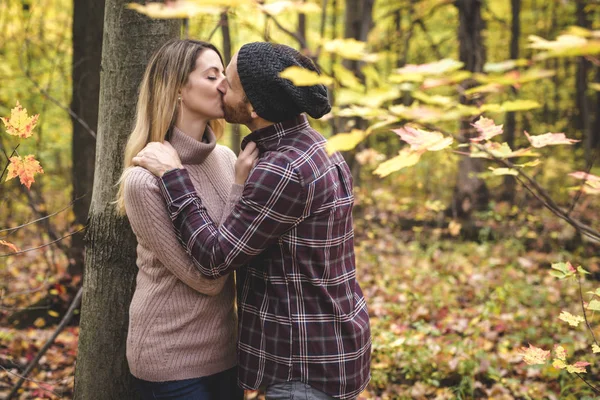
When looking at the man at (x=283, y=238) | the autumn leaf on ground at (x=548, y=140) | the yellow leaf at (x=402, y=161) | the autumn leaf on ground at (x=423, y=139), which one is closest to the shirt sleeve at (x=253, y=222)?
the man at (x=283, y=238)

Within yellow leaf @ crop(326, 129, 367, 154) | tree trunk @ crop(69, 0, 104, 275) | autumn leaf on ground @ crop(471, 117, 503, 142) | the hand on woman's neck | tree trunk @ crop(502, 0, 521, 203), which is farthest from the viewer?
tree trunk @ crop(502, 0, 521, 203)

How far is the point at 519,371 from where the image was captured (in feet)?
12.2

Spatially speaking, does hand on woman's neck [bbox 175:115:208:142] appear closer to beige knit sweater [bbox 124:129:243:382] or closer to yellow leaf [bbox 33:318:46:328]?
beige knit sweater [bbox 124:129:243:382]

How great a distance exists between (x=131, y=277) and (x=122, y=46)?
1.17 m

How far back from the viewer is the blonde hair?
84.2 inches

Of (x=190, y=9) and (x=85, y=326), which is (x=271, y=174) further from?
(x=85, y=326)

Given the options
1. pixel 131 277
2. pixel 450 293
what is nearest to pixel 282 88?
pixel 131 277

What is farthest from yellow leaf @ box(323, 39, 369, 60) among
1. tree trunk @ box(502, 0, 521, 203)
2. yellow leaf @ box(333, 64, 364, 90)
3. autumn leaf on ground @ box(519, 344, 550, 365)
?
tree trunk @ box(502, 0, 521, 203)

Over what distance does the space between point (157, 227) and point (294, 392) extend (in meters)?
0.87

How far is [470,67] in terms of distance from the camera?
7.61 meters

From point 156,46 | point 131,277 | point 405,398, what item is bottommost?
point 405,398

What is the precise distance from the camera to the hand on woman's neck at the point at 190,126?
219cm

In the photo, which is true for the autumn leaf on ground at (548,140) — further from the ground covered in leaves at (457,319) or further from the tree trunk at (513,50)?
the tree trunk at (513,50)

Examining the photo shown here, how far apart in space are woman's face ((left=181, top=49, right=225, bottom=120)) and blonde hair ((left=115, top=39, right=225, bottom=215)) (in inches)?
1.1
